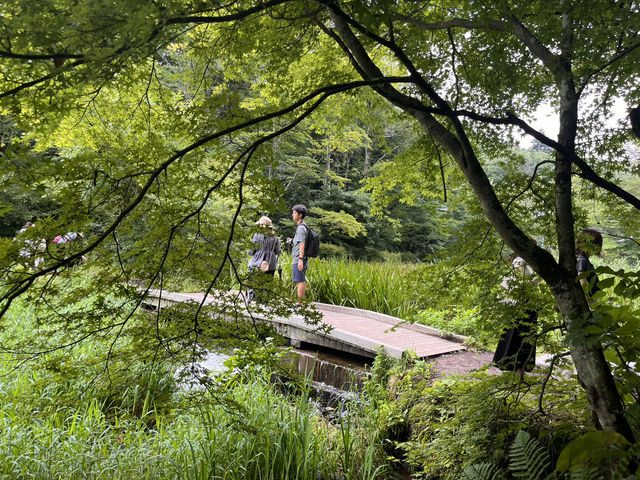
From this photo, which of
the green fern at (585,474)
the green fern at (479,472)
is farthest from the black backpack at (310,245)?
the green fern at (585,474)

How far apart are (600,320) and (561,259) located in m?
0.53

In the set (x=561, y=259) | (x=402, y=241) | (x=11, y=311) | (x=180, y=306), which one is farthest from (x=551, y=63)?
(x=402, y=241)

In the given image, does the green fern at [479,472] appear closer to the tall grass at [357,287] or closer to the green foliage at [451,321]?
the green foliage at [451,321]

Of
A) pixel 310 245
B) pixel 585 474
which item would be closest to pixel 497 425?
pixel 585 474

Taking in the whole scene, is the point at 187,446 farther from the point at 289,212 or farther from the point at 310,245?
the point at 310,245

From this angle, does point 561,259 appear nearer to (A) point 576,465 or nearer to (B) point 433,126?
(B) point 433,126

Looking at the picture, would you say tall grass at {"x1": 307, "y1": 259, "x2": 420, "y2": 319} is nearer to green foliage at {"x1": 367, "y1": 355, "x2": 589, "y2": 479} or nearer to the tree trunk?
green foliage at {"x1": 367, "y1": 355, "x2": 589, "y2": 479}

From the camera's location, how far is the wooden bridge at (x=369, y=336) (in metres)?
5.10

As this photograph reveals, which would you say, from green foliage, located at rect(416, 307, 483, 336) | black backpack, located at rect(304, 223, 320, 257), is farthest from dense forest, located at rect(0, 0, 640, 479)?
green foliage, located at rect(416, 307, 483, 336)

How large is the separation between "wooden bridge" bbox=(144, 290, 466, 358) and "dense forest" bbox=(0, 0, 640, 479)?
1.49 meters

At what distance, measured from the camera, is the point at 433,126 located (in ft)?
6.66

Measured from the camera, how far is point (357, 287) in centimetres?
801

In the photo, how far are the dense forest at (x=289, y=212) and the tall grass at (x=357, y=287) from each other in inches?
159

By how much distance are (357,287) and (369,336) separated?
255 cm
